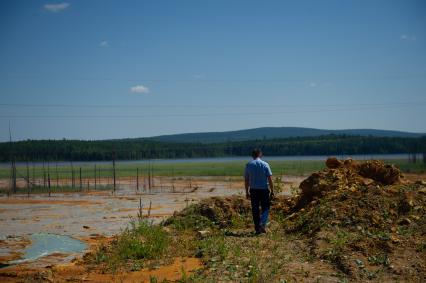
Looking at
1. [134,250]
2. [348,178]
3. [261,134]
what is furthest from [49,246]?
[261,134]

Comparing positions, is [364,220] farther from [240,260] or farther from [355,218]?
[240,260]

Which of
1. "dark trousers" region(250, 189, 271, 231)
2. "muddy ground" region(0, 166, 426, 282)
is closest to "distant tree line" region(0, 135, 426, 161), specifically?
"muddy ground" region(0, 166, 426, 282)

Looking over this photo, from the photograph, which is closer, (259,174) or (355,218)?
(355,218)

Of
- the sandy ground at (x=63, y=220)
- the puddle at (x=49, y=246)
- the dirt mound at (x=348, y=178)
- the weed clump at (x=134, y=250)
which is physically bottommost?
the sandy ground at (x=63, y=220)

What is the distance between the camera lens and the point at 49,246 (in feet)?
38.8

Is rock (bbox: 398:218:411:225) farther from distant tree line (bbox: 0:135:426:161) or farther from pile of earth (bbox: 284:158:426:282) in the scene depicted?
distant tree line (bbox: 0:135:426:161)

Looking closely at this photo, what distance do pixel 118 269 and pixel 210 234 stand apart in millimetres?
3097

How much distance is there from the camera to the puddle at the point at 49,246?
1075 centimetres

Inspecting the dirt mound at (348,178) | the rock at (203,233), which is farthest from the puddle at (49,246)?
the dirt mound at (348,178)

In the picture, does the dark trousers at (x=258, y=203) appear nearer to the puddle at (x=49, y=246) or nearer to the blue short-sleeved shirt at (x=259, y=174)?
the blue short-sleeved shirt at (x=259, y=174)

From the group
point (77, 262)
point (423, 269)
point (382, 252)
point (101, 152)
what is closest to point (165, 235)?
point (77, 262)

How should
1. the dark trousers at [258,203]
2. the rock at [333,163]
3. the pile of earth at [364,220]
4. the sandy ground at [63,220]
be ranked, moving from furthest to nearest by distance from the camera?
1. the rock at [333,163]
2. the sandy ground at [63,220]
3. the dark trousers at [258,203]
4. the pile of earth at [364,220]

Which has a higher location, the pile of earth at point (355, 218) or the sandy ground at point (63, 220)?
the pile of earth at point (355, 218)

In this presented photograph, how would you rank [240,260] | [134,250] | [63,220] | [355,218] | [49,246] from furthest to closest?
[63,220] < [49,246] < [355,218] < [134,250] < [240,260]
